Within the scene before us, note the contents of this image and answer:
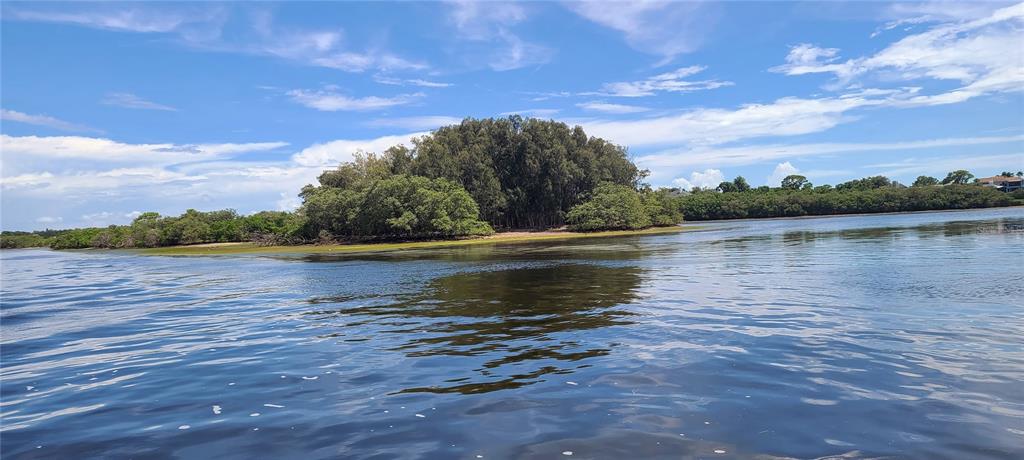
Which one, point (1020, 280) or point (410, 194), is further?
point (410, 194)

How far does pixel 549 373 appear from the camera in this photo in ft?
33.8

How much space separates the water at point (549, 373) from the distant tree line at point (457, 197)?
54.9m

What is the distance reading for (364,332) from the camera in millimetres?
15297

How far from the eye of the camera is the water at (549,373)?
7.31 m

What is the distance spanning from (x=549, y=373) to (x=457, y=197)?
69753 mm

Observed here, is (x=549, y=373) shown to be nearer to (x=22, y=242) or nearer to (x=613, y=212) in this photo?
(x=613, y=212)

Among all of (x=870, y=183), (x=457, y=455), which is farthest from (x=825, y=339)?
(x=870, y=183)

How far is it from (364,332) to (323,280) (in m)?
16.9

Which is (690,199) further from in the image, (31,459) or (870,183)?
(31,459)


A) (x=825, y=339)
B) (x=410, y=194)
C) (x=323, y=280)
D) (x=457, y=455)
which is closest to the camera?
(x=457, y=455)

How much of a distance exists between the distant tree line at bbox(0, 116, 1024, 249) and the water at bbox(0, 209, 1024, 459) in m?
54.9

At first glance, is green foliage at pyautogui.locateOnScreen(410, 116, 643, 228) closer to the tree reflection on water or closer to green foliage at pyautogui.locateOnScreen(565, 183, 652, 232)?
green foliage at pyautogui.locateOnScreen(565, 183, 652, 232)

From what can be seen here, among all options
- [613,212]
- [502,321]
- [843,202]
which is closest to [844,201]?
[843,202]

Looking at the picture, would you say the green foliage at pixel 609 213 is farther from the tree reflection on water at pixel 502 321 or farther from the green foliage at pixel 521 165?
the tree reflection on water at pixel 502 321
